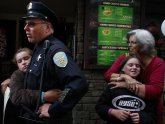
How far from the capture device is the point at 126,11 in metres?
5.55

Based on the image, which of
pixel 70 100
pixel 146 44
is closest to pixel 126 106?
pixel 146 44

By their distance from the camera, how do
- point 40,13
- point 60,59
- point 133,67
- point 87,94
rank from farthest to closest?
point 87,94
point 133,67
point 40,13
point 60,59

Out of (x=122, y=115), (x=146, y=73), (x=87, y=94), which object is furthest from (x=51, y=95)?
(x=87, y=94)

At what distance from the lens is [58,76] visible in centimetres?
289

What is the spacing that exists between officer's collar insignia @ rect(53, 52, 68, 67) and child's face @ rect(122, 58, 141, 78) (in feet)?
3.44

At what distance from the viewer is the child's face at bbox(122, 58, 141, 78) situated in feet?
12.3

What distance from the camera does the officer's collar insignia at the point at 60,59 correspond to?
287 centimetres

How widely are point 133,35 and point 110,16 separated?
156cm

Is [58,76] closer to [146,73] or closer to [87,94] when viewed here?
[146,73]

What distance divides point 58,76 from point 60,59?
133 millimetres

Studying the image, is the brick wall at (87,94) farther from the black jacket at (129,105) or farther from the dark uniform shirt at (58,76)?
the dark uniform shirt at (58,76)

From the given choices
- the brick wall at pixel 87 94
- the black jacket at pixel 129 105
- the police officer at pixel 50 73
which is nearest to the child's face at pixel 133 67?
the black jacket at pixel 129 105

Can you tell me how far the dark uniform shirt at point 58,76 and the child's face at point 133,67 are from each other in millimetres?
980

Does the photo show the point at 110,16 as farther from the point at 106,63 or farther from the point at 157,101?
the point at 157,101
